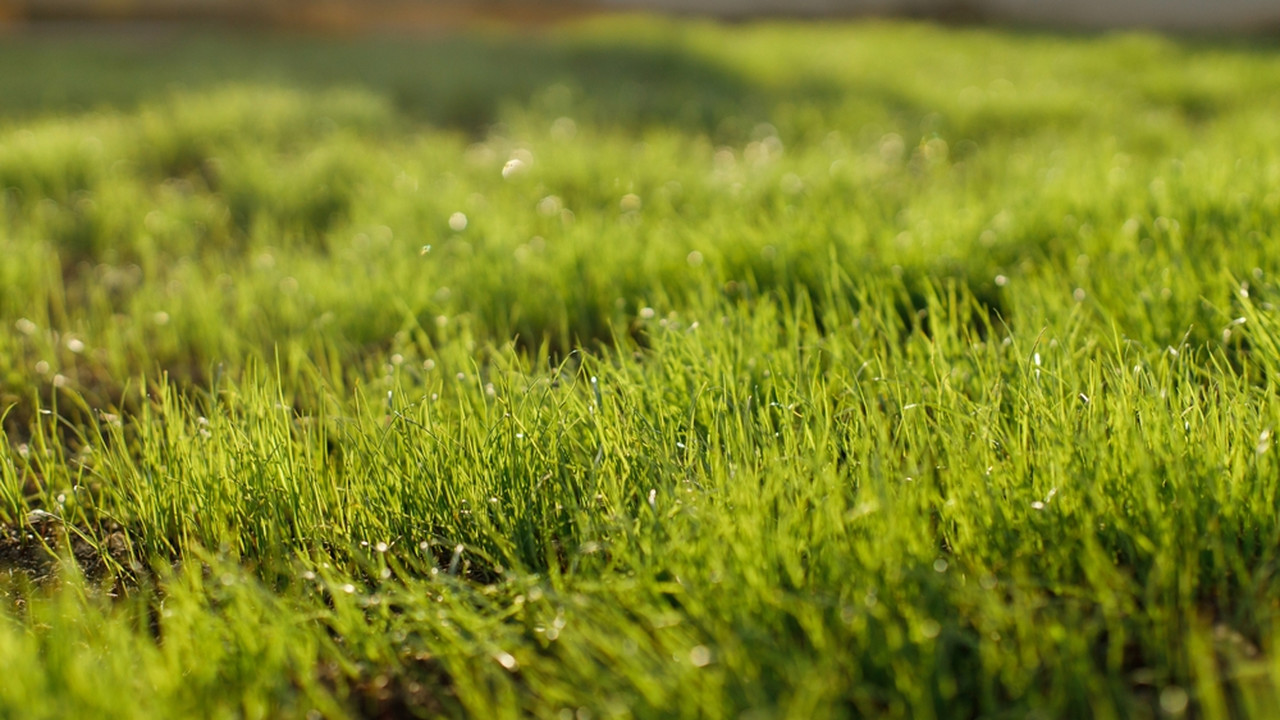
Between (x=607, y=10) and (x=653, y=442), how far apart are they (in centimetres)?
1383

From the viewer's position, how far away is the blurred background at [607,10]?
1298 cm

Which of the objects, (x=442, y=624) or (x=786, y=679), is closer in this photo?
(x=786, y=679)

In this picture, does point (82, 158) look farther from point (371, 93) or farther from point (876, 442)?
point (876, 442)

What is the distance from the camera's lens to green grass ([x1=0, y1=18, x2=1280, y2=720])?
1160 millimetres

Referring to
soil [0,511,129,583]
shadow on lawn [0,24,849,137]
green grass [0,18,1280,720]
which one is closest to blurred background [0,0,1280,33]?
shadow on lawn [0,24,849,137]

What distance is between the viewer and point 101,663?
1265mm

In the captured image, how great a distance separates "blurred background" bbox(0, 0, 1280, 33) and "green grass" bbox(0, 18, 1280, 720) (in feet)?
35.3

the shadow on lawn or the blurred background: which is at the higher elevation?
the blurred background

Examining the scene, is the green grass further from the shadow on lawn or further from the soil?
the shadow on lawn

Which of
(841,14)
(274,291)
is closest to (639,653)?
(274,291)

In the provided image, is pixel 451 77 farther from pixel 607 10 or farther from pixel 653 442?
pixel 607 10

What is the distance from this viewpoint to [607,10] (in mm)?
14250

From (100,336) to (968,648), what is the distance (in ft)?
7.99

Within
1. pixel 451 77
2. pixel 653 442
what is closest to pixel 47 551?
pixel 653 442
